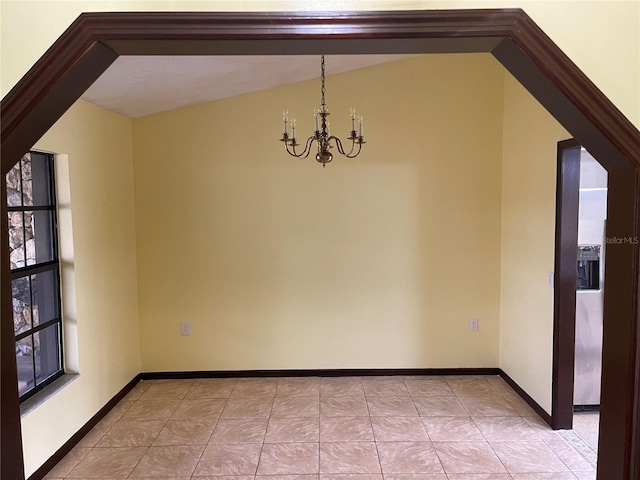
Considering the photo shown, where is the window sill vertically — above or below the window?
below

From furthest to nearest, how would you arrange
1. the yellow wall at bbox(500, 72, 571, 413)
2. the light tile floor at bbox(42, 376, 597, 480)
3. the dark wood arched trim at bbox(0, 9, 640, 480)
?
the yellow wall at bbox(500, 72, 571, 413), the light tile floor at bbox(42, 376, 597, 480), the dark wood arched trim at bbox(0, 9, 640, 480)

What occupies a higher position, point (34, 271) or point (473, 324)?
point (34, 271)

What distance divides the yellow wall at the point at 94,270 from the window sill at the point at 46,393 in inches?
1.4

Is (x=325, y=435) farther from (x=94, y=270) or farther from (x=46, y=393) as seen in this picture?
(x=94, y=270)

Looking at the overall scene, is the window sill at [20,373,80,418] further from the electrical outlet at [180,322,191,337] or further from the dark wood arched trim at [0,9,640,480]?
the dark wood arched trim at [0,9,640,480]

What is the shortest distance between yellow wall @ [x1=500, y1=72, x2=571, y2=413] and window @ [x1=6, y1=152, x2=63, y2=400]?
11.5 ft

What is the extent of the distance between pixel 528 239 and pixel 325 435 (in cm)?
221

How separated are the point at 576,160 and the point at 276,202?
2375 millimetres

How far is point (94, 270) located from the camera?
3.20 metres

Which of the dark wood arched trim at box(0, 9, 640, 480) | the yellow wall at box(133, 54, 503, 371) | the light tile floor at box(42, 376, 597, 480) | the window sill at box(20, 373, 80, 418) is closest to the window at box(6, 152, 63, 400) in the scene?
the window sill at box(20, 373, 80, 418)

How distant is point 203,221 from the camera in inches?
153

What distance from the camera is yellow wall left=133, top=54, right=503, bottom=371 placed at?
3857 mm

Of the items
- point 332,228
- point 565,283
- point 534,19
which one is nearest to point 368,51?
point 534,19

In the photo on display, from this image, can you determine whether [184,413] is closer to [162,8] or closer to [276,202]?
[276,202]
